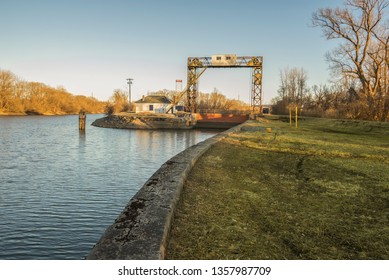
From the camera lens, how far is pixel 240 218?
11.7 feet

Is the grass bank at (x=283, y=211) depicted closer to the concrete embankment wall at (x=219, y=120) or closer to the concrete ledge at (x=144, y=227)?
the concrete ledge at (x=144, y=227)

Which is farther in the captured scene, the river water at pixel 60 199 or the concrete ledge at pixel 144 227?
the river water at pixel 60 199

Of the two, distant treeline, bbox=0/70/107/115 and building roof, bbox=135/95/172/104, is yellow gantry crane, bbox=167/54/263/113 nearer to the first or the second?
building roof, bbox=135/95/172/104

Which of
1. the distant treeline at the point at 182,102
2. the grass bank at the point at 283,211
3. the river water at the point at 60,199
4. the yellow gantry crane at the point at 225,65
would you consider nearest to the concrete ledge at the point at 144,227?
the grass bank at the point at 283,211

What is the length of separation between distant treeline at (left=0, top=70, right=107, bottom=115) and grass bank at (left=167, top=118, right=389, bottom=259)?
7822 cm

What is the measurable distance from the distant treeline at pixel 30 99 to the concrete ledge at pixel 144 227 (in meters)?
79.0

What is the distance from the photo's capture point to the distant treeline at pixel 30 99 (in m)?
70.7

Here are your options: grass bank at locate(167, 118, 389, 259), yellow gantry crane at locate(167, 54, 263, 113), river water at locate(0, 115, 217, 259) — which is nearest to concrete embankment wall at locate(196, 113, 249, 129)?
yellow gantry crane at locate(167, 54, 263, 113)

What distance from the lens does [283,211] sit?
12.6ft

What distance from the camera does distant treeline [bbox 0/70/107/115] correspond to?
232ft

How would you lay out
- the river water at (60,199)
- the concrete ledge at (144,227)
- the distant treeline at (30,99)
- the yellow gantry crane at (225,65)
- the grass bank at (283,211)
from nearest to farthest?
the concrete ledge at (144,227) → the grass bank at (283,211) → the river water at (60,199) → the yellow gantry crane at (225,65) → the distant treeline at (30,99)

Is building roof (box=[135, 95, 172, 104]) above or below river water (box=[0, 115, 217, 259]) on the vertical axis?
above

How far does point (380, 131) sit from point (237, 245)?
721 inches

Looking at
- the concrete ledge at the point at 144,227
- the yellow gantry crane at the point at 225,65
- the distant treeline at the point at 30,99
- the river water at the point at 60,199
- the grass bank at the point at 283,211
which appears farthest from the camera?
the distant treeline at the point at 30,99
